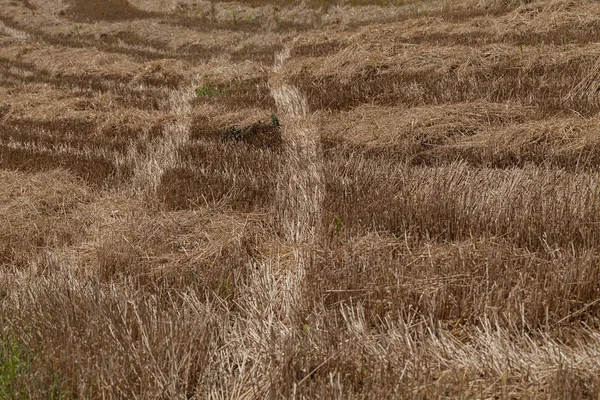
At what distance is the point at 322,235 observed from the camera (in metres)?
3.46

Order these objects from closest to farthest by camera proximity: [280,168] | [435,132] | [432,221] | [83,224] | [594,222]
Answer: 1. [594,222]
2. [432,221]
3. [83,224]
4. [280,168]
5. [435,132]

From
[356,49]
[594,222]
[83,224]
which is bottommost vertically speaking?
[83,224]

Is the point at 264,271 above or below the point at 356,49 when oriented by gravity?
below

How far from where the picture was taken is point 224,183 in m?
4.74

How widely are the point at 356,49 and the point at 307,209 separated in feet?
21.0

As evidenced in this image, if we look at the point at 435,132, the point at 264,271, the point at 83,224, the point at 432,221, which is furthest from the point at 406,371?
the point at 435,132

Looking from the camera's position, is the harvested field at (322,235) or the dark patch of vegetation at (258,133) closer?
the harvested field at (322,235)

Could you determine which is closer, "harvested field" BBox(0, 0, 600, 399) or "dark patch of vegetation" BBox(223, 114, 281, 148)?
"harvested field" BBox(0, 0, 600, 399)

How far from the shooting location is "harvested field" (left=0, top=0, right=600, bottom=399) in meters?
2.08

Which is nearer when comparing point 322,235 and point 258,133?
point 322,235

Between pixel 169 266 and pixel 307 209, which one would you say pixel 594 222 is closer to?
pixel 307 209

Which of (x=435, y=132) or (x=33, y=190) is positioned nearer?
(x=33, y=190)

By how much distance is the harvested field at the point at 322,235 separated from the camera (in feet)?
6.83

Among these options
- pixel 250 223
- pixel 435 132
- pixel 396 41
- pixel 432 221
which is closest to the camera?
pixel 432 221
